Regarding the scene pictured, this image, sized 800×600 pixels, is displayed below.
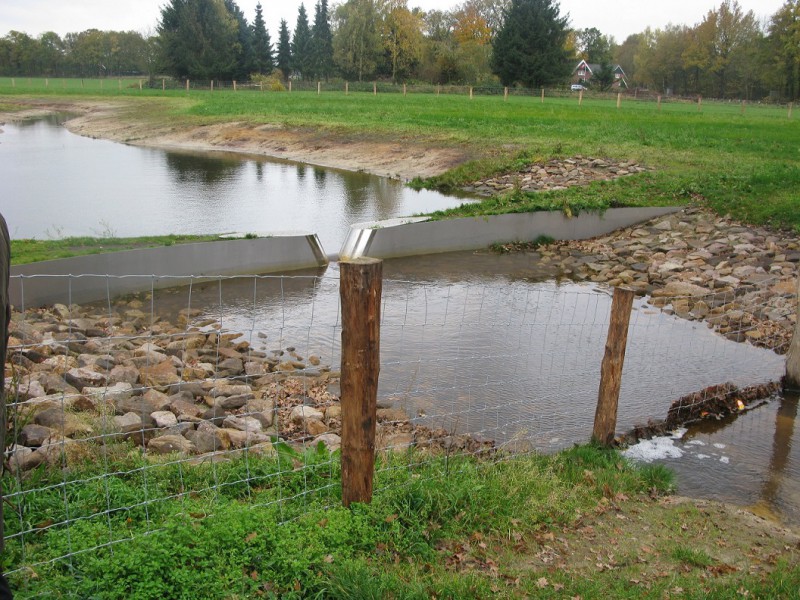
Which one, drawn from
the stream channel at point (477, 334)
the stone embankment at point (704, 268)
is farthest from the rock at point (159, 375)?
the stone embankment at point (704, 268)

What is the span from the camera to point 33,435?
538cm

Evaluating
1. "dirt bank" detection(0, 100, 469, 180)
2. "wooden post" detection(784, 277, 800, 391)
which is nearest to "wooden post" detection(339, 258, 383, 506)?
"wooden post" detection(784, 277, 800, 391)

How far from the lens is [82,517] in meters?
4.24

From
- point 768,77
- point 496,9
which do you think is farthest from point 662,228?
point 496,9

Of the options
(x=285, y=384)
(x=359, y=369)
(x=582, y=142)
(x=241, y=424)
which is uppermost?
(x=582, y=142)

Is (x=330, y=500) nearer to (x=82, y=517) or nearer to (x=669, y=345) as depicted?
(x=82, y=517)

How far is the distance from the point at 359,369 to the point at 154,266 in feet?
30.3

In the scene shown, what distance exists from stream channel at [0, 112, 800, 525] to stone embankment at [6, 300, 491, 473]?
676mm

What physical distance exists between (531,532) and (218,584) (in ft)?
6.73

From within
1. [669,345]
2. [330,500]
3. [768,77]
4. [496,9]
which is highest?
[496,9]

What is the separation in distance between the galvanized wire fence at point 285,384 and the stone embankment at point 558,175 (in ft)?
28.4

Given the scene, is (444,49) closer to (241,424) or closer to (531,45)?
(531,45)

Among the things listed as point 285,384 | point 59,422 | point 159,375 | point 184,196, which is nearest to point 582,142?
point 184,196

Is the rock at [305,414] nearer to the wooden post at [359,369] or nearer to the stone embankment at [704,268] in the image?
the wooden post at [359,369]
